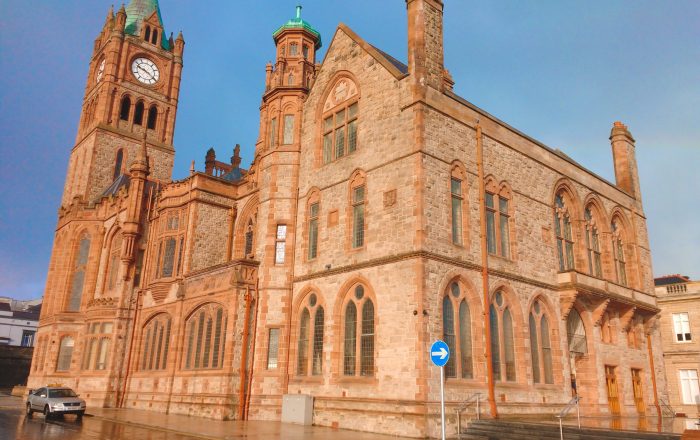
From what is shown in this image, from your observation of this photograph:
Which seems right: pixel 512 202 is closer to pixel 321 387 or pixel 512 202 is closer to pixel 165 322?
pixel 321 387

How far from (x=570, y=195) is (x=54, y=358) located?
3616 centimetres

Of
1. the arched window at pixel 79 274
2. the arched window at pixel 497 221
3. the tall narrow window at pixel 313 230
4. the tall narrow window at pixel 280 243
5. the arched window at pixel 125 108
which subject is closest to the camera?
the arched window at pixel 497 221

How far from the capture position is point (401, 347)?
18891mm

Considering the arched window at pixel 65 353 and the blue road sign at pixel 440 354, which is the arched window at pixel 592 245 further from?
the arched window at pixel 65 353

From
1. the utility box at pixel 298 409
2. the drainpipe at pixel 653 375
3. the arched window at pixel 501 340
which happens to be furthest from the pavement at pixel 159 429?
the drainpipe at pixel 653 375

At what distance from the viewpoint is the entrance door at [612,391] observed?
1023 inches

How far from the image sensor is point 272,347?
24.1 m

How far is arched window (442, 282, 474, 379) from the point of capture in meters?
19.6

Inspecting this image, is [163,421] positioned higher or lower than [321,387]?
lower

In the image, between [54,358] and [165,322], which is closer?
[165,322]

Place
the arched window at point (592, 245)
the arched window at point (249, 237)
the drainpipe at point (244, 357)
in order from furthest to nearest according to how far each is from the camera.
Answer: the arched window at point (249, 237)
the arched window at point (592, 245)
the drainpipe at point (244, 357)

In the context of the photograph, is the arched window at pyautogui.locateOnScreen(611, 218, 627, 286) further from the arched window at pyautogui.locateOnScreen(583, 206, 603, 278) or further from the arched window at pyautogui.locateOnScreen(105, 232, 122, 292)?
the arched window at pyautogui.locateOnScreen(105, 232, 122, 292)

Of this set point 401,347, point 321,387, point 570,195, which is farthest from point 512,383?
point 570,195

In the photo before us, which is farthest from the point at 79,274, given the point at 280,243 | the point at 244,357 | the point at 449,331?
the point at 449,331
